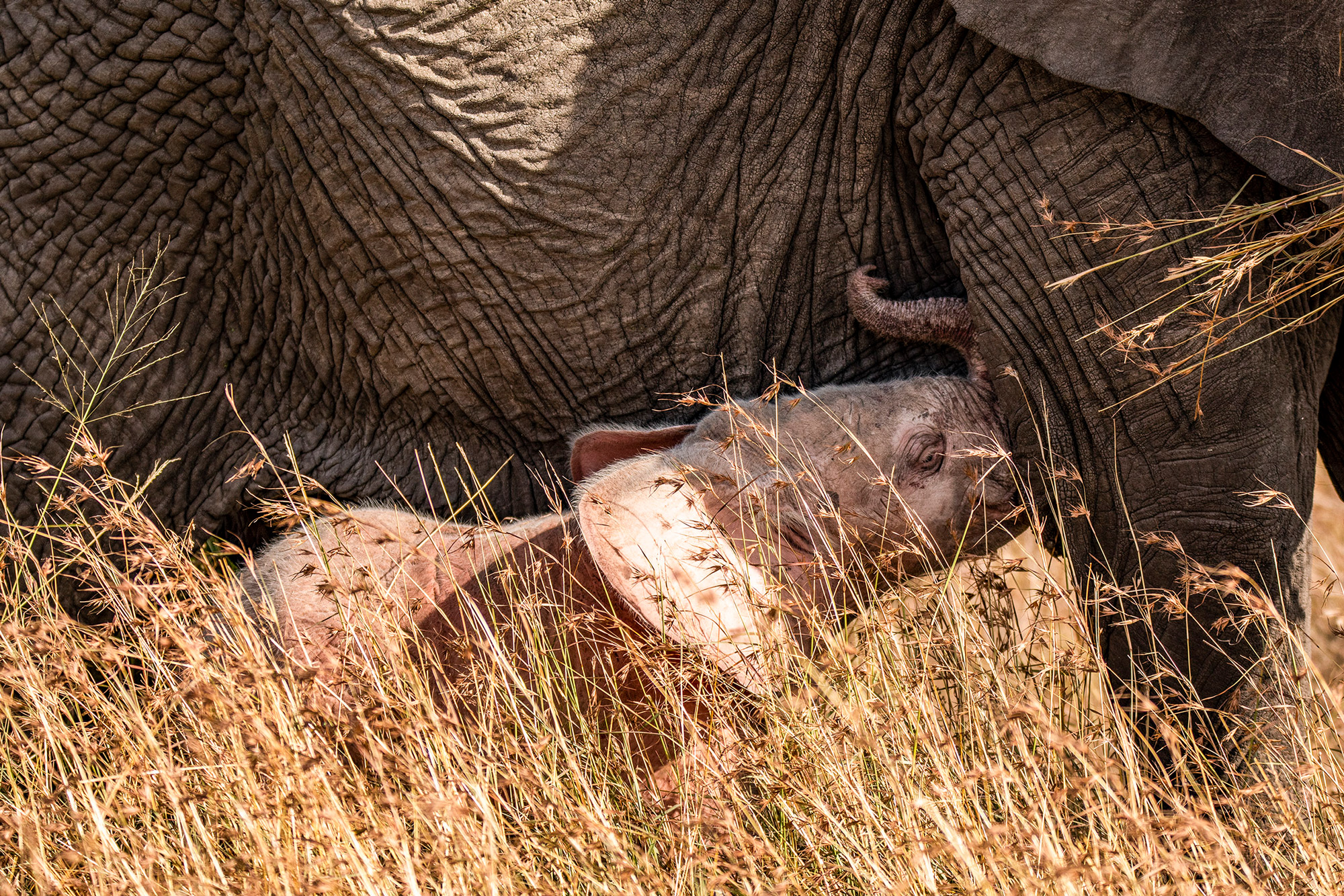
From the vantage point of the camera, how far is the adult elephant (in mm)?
2656

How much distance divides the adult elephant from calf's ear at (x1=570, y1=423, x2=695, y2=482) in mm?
186

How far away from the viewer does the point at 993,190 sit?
A: 2756mm

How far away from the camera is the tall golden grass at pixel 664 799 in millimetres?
1792

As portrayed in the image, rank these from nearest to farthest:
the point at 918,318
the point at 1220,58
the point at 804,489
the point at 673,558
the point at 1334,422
→ 1. the point at 1220,58
2. the point at 673,558
3. the point at 804,489
4. the point at 918,318
5. the point at 1334,422

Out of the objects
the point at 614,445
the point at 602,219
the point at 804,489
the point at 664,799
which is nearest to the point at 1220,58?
the point at 804,489

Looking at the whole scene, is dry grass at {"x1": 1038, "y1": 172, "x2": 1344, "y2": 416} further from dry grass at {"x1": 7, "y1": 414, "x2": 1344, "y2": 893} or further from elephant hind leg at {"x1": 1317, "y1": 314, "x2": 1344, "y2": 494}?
dry grass at {"x1": 7, "y1": 414, "x2": 1344, "y2": 893}

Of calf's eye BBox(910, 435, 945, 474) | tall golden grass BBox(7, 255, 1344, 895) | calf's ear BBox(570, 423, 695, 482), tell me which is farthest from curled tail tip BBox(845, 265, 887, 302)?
tall golden grass BBox(7, 255, 1344, 895)

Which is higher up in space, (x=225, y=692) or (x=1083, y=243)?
(x=1083, y=243)

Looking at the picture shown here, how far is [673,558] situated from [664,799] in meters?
0.48

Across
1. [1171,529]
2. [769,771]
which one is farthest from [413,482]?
[1171,529]

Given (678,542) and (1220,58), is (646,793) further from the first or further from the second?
(1220,58)

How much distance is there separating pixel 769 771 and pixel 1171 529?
3.70 feet

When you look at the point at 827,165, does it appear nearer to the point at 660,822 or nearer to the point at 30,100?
the point at 660,822

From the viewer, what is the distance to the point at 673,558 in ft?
8.56
